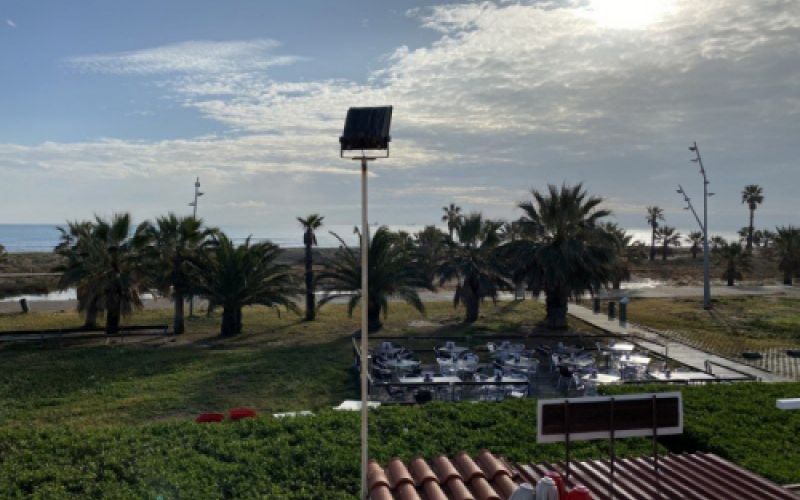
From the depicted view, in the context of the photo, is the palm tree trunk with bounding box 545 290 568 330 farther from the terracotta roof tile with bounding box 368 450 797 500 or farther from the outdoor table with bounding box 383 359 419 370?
the terracotta roof tile with bounding box 368 450 797 500

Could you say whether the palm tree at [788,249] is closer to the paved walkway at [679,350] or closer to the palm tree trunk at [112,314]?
the paved walkway at [679,350]

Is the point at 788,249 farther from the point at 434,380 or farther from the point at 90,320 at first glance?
the point at 90,320

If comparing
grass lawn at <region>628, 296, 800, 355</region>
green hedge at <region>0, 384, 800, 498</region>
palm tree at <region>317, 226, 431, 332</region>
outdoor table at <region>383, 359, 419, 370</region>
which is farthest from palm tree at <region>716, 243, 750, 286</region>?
green hedge at <region>0, 384, 800, 498</region>

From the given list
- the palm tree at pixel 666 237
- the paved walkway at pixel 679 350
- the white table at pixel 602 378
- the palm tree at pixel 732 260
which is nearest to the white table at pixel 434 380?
the white table at pixel 602 378

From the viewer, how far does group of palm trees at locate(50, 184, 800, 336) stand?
25844mm

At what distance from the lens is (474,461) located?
28.3ft

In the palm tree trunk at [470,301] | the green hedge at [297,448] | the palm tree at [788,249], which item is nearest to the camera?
the green hedge at [297,448]

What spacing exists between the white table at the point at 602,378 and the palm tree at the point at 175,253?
689 inches

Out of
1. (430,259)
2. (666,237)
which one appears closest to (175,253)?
(430,259)

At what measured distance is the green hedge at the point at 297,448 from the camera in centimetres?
820

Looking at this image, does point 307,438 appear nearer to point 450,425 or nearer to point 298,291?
point 450,425

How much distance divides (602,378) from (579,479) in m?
8.95

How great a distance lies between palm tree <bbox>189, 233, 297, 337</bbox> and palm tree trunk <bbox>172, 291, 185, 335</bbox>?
2.87ft

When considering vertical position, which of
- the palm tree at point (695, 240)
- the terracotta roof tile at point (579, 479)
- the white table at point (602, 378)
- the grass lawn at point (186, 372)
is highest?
the palm tree at point (695, 240)
